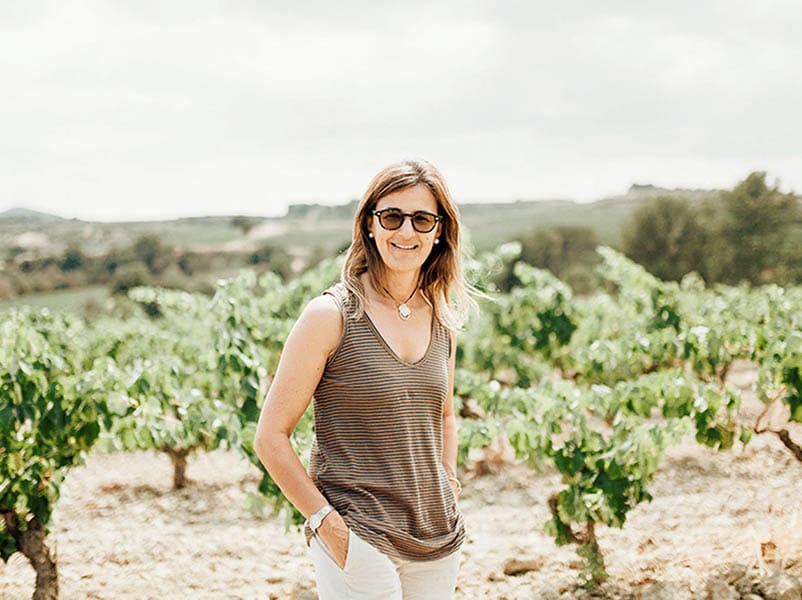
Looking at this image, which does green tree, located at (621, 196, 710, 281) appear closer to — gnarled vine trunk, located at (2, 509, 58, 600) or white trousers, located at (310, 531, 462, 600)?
gnarled vine trunk, located at (2, 509, 58, 600)

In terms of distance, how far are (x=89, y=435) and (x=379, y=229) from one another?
6.96 feet

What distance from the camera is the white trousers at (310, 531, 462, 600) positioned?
1.70 m

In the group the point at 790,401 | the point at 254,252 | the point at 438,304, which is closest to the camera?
the point at 438,304

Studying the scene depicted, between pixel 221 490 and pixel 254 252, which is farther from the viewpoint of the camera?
pixel 254 252

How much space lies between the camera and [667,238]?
A: 95.8ft

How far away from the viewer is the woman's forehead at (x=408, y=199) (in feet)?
Result: 6.12

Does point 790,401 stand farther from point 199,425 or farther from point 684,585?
point 199,425

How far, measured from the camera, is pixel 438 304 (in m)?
2.04

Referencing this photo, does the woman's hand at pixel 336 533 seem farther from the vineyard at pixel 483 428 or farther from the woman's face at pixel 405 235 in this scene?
the vineyard at pixel 483 428

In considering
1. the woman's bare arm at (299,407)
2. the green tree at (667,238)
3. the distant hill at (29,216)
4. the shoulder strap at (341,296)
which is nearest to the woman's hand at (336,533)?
the woman's bare arm at (299,407)

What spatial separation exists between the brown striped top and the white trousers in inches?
0.9

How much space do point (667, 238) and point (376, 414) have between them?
29.2m

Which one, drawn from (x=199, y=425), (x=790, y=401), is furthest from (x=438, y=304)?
(x=790, y=401)

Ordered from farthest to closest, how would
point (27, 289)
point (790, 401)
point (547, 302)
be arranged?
point (27, 289) < point (547, 302) < point (790, 401)
